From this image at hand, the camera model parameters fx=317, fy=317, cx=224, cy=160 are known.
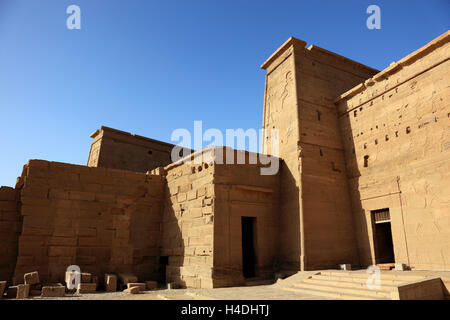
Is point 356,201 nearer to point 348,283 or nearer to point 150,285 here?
point 348,283

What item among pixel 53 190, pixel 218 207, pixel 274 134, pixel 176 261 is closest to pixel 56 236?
pixel 53 190

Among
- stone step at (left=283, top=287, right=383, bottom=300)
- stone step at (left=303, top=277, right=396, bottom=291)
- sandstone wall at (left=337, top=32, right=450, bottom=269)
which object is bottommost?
stone step at (left=283, top=287, right=383, bottom=300)

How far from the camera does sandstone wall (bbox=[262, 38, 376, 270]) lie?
33.4 feet

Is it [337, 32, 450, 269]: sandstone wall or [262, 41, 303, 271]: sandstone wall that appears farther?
[262, 41, 303, 271]: sandstone wall

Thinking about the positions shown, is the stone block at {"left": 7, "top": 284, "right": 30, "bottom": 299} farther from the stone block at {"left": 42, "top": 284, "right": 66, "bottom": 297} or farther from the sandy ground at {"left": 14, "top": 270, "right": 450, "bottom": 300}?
the stone block at {"left": 42, "top": 284, "right": 66, "bottom": 297}

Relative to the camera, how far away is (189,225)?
10.6 m

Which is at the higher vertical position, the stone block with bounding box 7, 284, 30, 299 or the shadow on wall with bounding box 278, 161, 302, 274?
the shadow on wall with bounding box 278, 161, 302, 274

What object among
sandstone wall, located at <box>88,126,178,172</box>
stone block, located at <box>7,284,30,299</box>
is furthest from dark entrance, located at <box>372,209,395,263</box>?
sandstone wall, located at <box>88,126,178,172</box>

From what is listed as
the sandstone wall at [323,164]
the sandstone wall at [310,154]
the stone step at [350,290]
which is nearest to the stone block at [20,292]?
the stone step at [350,290]

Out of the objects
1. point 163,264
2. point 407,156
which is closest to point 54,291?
point 163,264

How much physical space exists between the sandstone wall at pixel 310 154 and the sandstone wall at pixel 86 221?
5.01 m

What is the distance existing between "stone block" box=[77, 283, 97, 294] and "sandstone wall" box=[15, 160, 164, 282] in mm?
1079

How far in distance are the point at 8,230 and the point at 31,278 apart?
2115 millimetres
